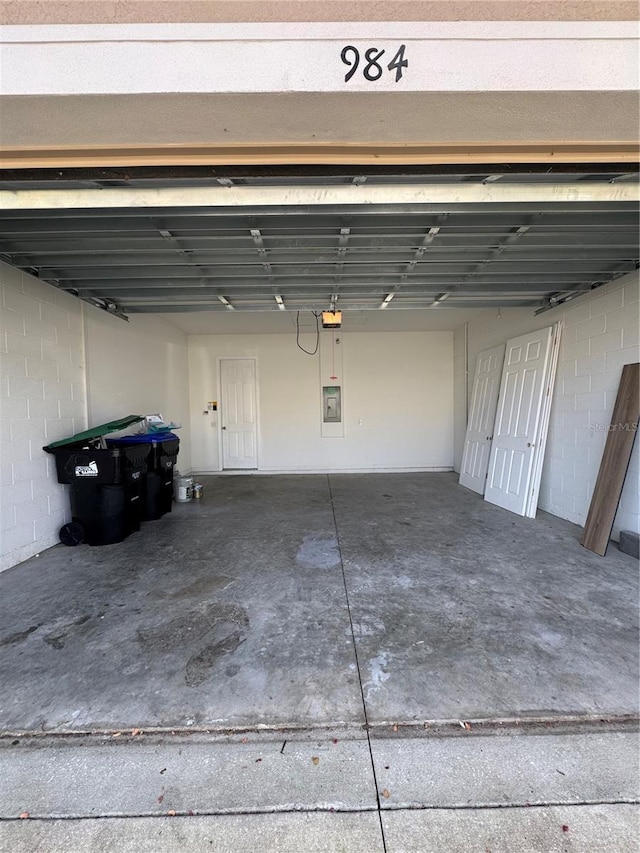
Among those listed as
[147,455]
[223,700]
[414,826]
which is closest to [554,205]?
[414,826]

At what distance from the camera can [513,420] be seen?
4.77 meters

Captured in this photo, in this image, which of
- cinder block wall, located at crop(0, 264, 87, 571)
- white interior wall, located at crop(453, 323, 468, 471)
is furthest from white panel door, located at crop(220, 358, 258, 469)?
white interior wall, located at crop(453, 323, 468, 471)

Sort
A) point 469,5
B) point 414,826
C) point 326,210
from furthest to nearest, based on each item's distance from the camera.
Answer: point 326,210 < point 469,5 < point 414,826

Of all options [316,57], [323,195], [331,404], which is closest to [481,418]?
[331,404]

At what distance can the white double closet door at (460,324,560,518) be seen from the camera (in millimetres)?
4344

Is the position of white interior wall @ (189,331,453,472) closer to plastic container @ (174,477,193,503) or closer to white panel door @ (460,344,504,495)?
white panel door @ (460,344,504,495)

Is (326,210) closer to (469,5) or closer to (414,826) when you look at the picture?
(469,5)

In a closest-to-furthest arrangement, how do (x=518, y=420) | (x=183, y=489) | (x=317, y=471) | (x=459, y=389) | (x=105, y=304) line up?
1. (x=105, y=304)
2. (x=518, y=420)
3. (x=183, y=489)
4. (x=459, y=389)
5. (x=317, y=471)

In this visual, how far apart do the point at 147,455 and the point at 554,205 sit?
4.32m

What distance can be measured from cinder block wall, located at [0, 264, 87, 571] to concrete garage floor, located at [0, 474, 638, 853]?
376 millimetres

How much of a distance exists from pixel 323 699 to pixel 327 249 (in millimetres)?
2901

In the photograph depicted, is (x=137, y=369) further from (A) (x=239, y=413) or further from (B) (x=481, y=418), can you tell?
(B) (x=481, y=418)

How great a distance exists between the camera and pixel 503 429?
4965mm

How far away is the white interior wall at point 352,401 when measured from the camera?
23.2ft
